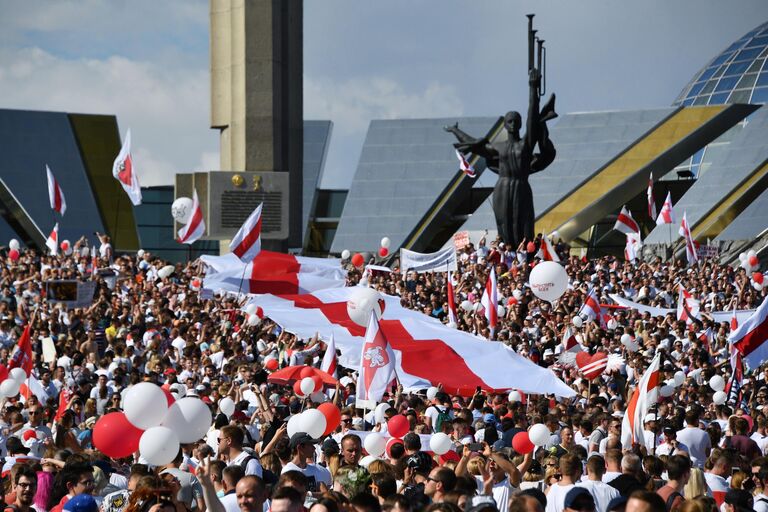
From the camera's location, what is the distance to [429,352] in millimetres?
15273

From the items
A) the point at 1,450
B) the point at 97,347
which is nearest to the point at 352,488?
the point at 1,450

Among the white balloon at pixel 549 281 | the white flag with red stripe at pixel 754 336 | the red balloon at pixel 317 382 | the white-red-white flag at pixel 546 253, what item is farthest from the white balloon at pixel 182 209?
the white flag with red stripe at pixel 754 336

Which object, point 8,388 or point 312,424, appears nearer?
point 312,424

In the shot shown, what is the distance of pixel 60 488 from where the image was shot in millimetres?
7918

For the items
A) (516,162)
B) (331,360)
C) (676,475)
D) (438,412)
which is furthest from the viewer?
(516,162)

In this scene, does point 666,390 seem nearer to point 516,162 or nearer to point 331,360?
point 331,360

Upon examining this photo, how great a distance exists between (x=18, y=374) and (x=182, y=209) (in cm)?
1668

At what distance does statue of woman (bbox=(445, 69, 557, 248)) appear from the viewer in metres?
30.8

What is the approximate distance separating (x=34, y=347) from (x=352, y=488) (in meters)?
13.2

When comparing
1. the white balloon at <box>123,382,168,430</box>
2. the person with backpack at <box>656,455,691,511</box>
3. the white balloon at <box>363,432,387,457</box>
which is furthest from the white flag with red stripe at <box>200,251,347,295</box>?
the person with backpack at <box>656,455,691,511</box>

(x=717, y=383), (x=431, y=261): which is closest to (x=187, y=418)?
(x=717, y=383)

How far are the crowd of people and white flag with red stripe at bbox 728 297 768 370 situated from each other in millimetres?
710

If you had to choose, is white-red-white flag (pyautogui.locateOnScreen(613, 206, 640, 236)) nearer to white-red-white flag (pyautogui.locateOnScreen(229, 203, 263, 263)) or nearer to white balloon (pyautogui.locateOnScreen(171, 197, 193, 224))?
white balloon (pyautogui.locateOnScreen(171, 197, 193, 224))

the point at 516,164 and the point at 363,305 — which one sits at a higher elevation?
the point at 516,164
